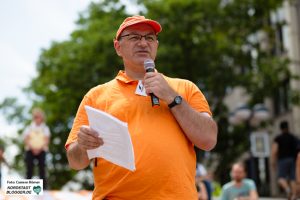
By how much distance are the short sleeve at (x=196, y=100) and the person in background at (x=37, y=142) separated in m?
9.07

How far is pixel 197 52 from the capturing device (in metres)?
27.1

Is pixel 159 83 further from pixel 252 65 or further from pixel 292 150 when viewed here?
pixel 252 65

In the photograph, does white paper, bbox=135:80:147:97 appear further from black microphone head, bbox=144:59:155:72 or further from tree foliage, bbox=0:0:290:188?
tree foliage, bbox=0:0:290:188

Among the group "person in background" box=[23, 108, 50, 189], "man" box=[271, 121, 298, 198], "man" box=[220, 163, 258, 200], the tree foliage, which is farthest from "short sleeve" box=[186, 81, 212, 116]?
the tree foliage

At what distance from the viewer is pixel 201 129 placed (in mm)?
3762

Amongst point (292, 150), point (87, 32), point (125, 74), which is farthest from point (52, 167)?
point (125, 74)

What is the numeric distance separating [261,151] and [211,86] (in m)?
7.87

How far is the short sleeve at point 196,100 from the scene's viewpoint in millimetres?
3913

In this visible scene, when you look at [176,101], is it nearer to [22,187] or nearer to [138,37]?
[138,37]

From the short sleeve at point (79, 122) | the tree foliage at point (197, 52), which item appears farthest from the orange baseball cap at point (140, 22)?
the tree foliage at point (197, 52)

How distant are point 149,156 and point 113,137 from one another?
24 cm

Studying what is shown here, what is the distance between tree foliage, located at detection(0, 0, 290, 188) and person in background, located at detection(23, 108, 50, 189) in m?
13.2

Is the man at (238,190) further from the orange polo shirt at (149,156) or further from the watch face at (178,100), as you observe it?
the watch face at (178,100)

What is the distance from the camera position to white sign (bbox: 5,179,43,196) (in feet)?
13.7
